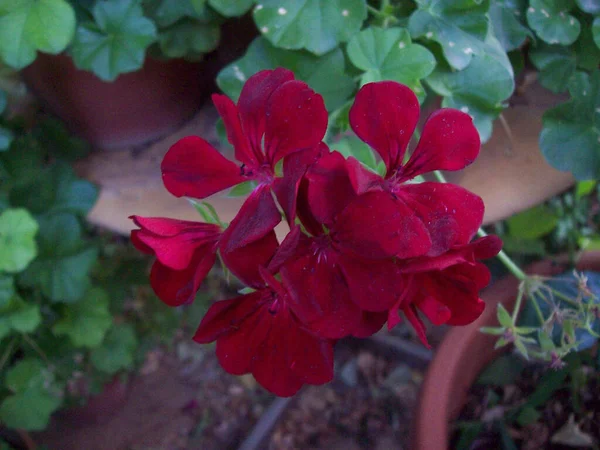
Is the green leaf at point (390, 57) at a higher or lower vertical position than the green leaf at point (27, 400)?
higher

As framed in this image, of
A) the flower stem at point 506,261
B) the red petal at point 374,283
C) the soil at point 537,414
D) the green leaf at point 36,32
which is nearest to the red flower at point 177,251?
the red petal at point 374,283

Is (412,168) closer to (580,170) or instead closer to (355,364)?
(580,170)

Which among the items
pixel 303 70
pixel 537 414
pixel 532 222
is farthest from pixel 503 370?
pixel 303 70

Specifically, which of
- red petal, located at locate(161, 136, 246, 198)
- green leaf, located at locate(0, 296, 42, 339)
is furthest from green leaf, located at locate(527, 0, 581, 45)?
green leaf, located at locate(0, 296, 42, 339)

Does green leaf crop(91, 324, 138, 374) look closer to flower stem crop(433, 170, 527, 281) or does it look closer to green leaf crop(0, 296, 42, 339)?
green leaf crop(0, 296, 42, 339)

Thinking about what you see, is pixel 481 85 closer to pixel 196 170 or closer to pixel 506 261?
pixel 506 261

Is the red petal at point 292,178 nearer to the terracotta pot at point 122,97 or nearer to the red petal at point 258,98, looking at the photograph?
the red petal at point 258,98

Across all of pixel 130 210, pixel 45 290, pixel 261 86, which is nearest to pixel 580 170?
pixel 261 86

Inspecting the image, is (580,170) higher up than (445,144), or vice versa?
(445,144)
